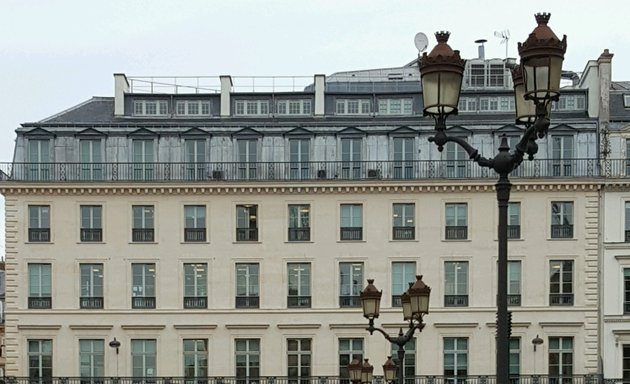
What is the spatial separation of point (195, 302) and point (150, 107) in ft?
32.9

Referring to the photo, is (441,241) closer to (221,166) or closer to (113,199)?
(221,166)

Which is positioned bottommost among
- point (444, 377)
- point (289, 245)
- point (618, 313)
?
point (444, 377)

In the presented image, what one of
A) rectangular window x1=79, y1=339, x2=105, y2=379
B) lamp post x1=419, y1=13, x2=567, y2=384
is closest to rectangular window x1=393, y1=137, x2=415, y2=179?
rectangular window x1=79, y1=339, x2=105, y2=379

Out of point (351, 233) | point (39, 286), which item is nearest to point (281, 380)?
point (351, 233)

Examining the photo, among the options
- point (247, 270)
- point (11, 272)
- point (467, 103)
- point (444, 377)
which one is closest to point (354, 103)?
point (467, 103)

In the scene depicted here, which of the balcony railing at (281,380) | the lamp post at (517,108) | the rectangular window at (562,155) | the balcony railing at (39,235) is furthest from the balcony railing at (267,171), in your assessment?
the lamp post at (517,108)

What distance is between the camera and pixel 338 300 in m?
46.5

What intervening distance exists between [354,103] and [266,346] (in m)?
12.5

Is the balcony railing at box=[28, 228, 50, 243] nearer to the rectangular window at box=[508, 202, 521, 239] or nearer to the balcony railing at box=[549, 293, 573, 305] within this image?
the rectangular window at box=[508, 202, 521, 239]

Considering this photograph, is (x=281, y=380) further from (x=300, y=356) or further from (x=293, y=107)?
(x=293, y=107)

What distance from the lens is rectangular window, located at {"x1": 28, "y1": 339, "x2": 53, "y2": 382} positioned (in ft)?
151

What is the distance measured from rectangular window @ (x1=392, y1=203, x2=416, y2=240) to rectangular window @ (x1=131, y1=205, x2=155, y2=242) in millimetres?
11202

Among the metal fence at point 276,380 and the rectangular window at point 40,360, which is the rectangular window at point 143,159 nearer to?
the rectangular window at point 40,360

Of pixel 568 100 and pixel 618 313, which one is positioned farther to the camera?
pixel 568 100
